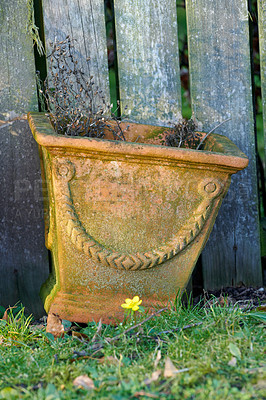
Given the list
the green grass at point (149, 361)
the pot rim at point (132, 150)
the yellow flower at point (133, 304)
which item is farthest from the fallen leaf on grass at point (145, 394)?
the pot rim at point (132, 150)

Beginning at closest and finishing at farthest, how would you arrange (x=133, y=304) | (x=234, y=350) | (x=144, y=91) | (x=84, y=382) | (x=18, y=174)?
(x=84, y=382)
(x=234, y=350)
(x=133, y=304)
(x=18, y=174)
(x=144, y=91)

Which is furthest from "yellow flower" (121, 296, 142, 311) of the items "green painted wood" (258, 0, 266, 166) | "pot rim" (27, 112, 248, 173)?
"green painted wood" (258, 0, 266, 166)

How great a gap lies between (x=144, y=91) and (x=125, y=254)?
3.35 feet

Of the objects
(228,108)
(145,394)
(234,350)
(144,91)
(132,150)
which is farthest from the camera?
(228,108)

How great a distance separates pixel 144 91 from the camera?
2480 millimetres

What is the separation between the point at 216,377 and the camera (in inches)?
49.6

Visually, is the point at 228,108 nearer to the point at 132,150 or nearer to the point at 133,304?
the point at 132,150

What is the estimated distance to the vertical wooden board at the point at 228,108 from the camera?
2.55 meters

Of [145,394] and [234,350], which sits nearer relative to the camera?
[145,394]

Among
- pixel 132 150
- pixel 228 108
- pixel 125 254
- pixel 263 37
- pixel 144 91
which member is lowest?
pixel 125 254

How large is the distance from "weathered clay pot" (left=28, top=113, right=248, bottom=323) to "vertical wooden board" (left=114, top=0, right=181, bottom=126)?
0.66 metres

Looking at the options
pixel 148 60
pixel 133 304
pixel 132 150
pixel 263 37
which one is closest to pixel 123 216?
pixel 132 150

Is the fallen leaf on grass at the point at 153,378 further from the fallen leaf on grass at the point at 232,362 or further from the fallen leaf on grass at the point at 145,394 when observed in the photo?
the fallen leaf on grass at the point at 232,362

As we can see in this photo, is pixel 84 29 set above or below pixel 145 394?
above
